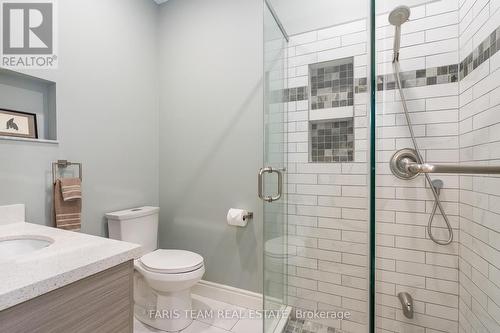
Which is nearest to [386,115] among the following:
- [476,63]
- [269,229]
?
[476,63]

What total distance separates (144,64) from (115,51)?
0.90 feet

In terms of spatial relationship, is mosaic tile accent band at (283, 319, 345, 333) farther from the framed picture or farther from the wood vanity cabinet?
the framed picture

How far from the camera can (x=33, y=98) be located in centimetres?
146

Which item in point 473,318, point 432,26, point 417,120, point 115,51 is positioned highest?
point 115,51

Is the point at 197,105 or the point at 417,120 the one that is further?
the point at 197,105

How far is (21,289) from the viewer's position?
0.59 metres

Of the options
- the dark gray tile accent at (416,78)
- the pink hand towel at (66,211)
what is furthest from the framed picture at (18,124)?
the dark gray tile accent at (416,78)

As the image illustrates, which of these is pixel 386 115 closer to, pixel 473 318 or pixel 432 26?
pixel 432 26

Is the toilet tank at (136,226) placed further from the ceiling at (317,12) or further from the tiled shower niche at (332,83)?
the ceiling at (317,12)

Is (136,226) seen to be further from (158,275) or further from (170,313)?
(170,313)

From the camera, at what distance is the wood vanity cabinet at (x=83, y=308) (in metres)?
0.61

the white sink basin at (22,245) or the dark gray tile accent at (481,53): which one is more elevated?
the dark gray tile accent at (481,53)

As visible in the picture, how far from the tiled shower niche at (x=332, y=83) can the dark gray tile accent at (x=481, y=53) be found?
1.66 feet

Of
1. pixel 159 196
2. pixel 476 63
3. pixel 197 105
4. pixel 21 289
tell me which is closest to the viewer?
pixel 21 289
